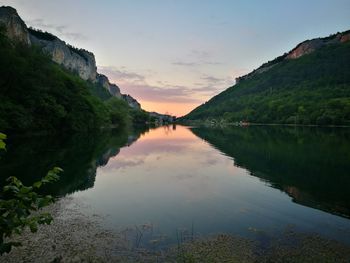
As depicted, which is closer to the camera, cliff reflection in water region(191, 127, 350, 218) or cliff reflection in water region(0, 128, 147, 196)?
cliff reflection in water region(191, 127, 350, 218)

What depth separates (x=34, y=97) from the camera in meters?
58.7

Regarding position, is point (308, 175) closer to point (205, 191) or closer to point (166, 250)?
point (205, 191)

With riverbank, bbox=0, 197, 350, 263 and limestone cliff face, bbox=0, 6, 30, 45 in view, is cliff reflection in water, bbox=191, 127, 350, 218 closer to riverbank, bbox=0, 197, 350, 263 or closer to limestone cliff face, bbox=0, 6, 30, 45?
riverbank, bbox=0, 197, 350, 263

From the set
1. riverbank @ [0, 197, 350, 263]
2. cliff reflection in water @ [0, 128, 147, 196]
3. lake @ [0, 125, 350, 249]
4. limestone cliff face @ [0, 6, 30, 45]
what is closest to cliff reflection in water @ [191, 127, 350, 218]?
lake @ [0, 125, 350, 249]

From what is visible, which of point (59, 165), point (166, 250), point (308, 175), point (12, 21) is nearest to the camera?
point (166, 250)

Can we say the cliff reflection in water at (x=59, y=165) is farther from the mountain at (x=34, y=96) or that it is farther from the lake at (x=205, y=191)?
the mountain at (x=34, y=96)

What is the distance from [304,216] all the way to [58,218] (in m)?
12.1

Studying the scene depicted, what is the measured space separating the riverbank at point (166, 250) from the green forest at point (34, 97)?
36.6 meters

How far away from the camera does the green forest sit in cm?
5106

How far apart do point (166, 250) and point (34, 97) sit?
55298 mm

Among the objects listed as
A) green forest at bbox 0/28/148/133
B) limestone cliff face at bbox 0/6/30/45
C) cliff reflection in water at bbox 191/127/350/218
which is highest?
limestone cliff face at bbox 0/6/30/45

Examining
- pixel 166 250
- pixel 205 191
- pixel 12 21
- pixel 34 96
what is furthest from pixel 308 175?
pixel 12 21

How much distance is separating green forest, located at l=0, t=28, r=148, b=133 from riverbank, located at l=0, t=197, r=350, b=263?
3656 cm

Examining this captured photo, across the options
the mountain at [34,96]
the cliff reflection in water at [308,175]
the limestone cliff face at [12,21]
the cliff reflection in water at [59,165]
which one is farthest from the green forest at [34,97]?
the limestone cliff face at [12,21]
